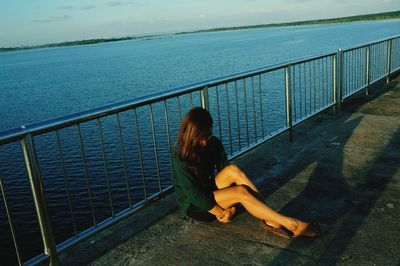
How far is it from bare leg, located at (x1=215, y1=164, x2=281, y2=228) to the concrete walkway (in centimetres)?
37

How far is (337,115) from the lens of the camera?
8.06 metres

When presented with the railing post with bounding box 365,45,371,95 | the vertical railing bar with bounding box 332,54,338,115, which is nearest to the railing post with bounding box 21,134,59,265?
the vertical railing bar with bounding box 332,54,338,115

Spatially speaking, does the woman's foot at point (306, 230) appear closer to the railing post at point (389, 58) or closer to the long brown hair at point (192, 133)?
the long brown hair at point (192, 133)

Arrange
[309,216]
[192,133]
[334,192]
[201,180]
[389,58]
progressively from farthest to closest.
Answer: [389,58]
[334,192]
[309,216]
[201,180]
[192,133]

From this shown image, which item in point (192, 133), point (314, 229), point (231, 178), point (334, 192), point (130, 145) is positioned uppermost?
point (192, 133)

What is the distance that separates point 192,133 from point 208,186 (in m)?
0.60

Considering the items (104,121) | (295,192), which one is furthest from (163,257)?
(104,121)

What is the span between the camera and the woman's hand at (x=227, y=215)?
3.79m

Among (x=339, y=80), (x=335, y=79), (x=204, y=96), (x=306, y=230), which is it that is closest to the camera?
(x=306, y=230)

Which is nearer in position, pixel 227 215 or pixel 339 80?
pixel 227 215

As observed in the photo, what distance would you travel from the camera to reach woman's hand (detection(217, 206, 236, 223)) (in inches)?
149

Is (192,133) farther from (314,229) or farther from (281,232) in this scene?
(314,229)

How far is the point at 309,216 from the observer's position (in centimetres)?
392

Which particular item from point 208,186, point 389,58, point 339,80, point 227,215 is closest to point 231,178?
point 208,186
